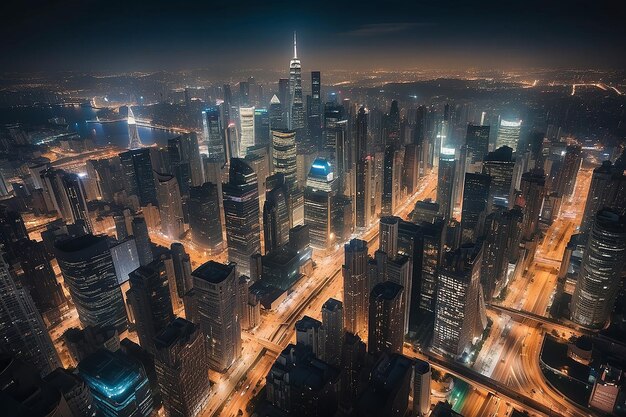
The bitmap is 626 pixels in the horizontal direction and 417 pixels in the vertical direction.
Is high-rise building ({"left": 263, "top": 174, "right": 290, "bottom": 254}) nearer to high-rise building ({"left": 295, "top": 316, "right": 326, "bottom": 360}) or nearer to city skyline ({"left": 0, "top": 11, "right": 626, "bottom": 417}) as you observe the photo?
city skyline ({"left": 0, "top": 11, "right": 626, "bottom": 417})

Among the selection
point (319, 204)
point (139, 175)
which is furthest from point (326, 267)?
point (139, 175)

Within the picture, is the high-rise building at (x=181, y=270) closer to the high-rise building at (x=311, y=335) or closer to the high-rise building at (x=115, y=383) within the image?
the high-rise building at (x=115, y=383)

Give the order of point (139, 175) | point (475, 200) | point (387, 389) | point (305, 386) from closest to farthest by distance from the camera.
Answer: point (387, 389)
point (305, 386)
point (475, 200)
point (139, 175)

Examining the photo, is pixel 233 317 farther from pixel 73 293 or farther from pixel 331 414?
pixel 73 293

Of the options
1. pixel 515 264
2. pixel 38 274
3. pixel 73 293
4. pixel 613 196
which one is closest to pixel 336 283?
pixel 515 264

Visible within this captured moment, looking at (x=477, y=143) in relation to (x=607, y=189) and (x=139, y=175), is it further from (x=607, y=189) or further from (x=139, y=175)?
(x=139, y=175)
